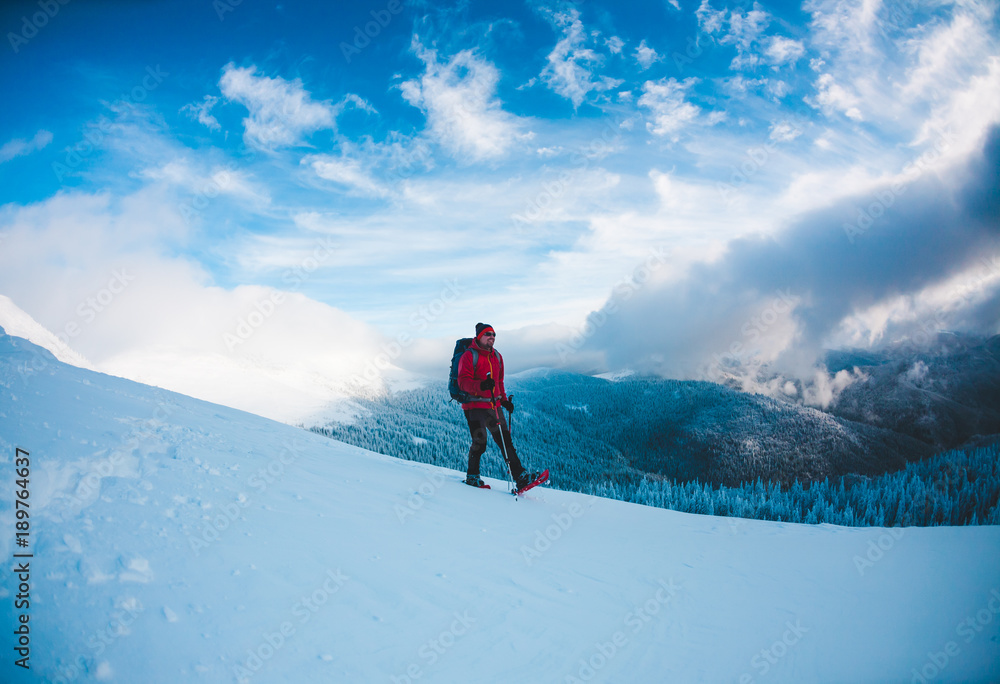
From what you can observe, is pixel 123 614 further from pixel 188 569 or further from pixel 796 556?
pixel 796 556

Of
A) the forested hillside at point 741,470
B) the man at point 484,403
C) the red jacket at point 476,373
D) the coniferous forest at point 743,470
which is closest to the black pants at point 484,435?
the man at point 484,403

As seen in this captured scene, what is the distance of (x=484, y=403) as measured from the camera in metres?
9.47

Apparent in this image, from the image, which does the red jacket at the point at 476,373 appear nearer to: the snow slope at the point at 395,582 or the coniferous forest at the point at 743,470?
the coniferous forest at the point at 743,470

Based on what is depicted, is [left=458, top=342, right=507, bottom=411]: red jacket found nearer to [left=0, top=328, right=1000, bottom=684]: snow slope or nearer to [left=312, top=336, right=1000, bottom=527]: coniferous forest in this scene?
[left=312, top=336, right=1000, bottom=527]: coniferous forest

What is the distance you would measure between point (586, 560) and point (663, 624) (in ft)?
4.96

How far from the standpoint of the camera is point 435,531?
604 centimetres

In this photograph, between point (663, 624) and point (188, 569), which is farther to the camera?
point (663, 624)

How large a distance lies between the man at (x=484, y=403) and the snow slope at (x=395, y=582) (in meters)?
1.89

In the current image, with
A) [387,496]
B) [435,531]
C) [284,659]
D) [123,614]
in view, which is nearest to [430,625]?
[284,659]

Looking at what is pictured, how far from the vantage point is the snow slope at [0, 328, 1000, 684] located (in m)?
3.26

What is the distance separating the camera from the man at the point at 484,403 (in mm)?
9258

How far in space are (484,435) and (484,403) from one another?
759 mm

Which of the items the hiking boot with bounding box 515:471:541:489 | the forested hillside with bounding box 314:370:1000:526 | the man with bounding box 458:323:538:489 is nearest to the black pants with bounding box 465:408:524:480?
the man with bounding box 458:323:538:489

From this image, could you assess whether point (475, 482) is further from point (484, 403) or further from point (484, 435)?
point (484, 403)
